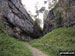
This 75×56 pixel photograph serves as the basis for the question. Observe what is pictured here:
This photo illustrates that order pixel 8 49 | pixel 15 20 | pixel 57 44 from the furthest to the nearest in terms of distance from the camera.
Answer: pixel 15 20 → pixel 57 44 → pixel 8 49

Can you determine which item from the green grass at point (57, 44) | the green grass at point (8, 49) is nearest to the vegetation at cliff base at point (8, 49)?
the green grass at point (8, 49)

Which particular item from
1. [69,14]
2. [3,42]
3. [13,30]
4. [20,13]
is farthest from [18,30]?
[3,42]

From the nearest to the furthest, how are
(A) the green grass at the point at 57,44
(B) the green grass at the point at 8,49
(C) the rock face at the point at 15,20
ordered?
(B) the green grass at the point at 8,49
(A) the green grass at the point at 57,44
(C) the rock face at the point at 15,20

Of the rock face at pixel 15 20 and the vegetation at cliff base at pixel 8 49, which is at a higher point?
the rock face at pixel 15 20

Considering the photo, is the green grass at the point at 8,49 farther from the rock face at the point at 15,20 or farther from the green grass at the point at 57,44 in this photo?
the rock face at the point at 15,20

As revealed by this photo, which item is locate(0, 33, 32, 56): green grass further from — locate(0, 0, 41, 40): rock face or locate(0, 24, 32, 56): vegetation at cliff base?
locate(0, 0, 41, 40): rock face

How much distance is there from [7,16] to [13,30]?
514cm

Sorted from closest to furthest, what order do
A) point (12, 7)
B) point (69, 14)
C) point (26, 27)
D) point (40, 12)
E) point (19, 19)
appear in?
point (69, 14)
point (12, 7)
point (19, 19)
point (26, 27)
point (40, 12)

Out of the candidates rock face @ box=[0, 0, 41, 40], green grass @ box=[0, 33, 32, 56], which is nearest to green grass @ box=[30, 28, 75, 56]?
green grass @ box=[0, 33, 32, 56]

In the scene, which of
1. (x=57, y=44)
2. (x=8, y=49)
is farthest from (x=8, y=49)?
(x=57, y=44)

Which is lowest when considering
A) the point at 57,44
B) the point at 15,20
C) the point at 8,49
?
the point at 8,49

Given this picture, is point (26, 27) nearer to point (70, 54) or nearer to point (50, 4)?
point (50, 4)

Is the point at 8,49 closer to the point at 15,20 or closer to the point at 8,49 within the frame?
the point at 8,49

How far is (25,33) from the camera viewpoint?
1310 inches
